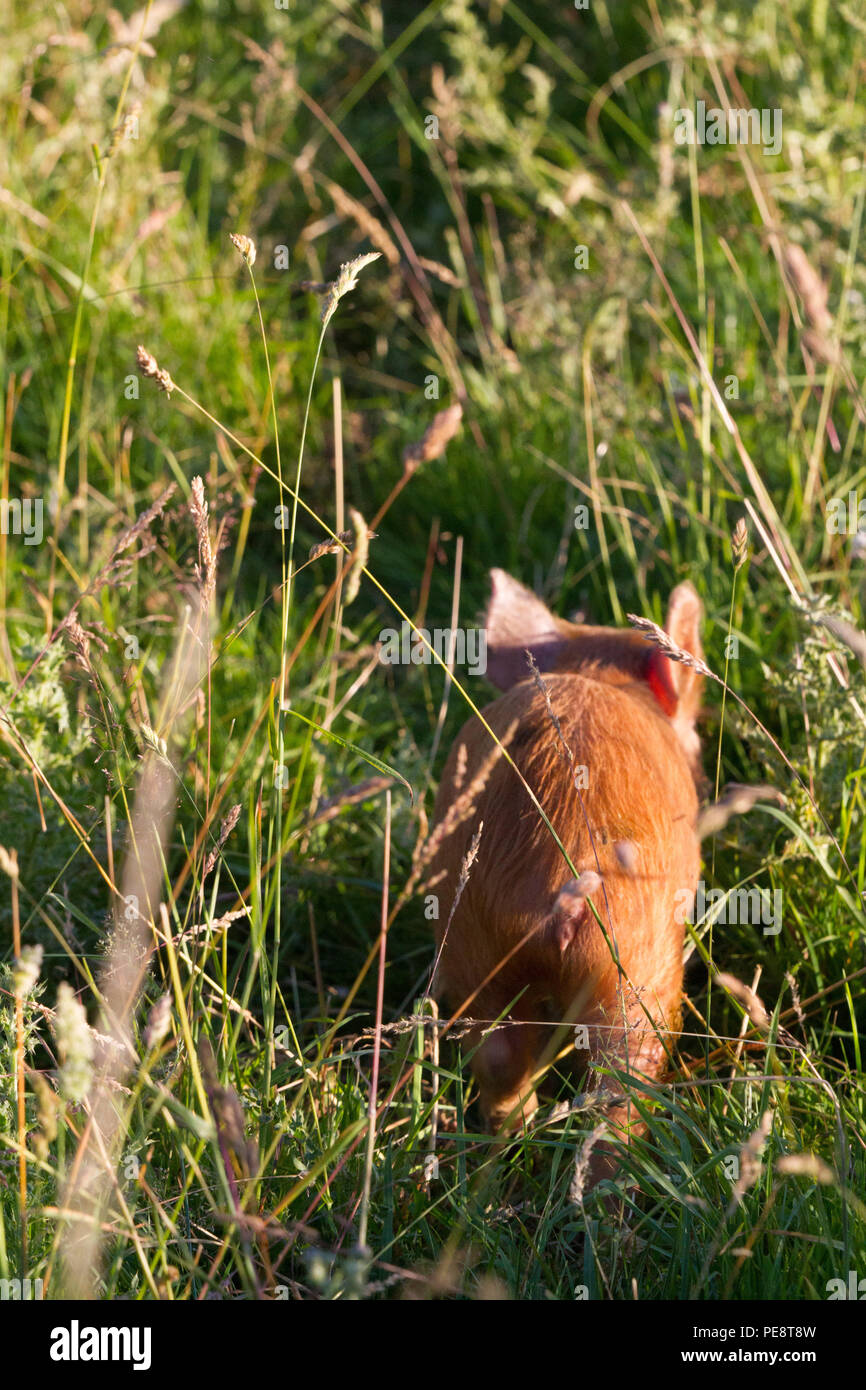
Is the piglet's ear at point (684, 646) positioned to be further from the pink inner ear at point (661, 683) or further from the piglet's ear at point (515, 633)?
the piglet's ear at point (515, 633)

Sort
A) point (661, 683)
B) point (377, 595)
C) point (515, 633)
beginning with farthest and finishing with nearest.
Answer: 1. point (377, 595)
2. point (515, 633)
3. point (661, 683)

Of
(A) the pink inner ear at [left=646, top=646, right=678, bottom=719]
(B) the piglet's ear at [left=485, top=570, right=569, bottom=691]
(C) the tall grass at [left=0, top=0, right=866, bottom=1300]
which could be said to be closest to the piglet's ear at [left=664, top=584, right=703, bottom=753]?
(A) the pink inner ear at [left=646, top=646, right=678, bottom=719]

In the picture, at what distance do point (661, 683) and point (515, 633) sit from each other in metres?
0.38

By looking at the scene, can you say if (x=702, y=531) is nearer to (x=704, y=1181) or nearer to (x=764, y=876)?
(x=764, y=876)

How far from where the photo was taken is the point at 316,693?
3318mm

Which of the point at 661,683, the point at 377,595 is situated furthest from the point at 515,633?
the point at 377,595

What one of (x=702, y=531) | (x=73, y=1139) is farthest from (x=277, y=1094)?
(x=702, y=531)

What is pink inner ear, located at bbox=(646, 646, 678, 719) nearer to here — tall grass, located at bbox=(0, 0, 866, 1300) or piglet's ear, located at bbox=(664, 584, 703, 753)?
piglet's ear, located at bbox=(664, 584, 703, 753)

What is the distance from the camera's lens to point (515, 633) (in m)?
3.10

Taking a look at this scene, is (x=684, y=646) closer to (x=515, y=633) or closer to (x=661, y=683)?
(x=661, y=683)

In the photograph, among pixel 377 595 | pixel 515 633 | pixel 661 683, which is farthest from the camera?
pixel 377 595

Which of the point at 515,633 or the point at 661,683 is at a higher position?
the point at 515,633

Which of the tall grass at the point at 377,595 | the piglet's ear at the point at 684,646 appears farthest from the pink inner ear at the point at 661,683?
the tall grass at the point at 377,595
